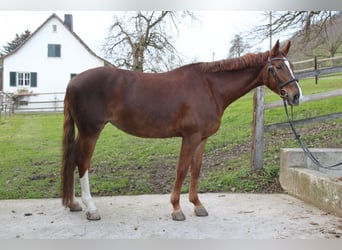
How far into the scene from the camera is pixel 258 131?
12.0 ft

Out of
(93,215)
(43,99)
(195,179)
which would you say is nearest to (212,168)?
(195,179)

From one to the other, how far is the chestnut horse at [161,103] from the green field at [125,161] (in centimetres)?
78

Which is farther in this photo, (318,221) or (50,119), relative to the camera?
(50,119)

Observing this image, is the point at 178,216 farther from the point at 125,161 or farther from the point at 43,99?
the point at 43,99

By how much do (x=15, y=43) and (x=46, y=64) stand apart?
399 mm

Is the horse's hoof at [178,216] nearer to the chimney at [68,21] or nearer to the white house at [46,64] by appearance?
the white house at [46,64]

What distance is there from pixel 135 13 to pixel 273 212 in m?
2.22

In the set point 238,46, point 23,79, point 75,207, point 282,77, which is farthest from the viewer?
point 238,46

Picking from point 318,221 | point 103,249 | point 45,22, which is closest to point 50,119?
point 45,22

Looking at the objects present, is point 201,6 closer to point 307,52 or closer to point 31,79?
point 307,52

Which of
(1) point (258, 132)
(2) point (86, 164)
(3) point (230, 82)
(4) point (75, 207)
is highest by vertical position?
(3) point (230, 82)

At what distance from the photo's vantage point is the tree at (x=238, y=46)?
11.7 feet

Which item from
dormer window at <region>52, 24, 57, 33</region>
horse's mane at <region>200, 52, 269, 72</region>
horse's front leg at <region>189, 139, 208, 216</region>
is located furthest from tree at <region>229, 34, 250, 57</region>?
dormer window at <region>52, 24, 57, 33</region>

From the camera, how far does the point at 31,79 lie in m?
3.44
